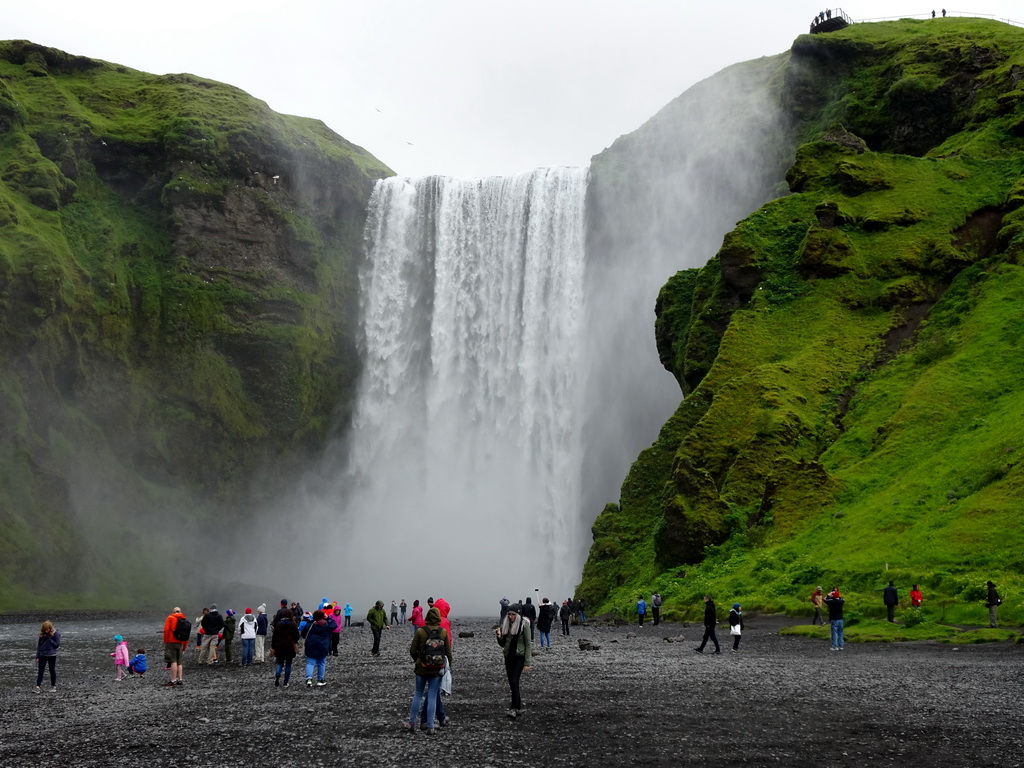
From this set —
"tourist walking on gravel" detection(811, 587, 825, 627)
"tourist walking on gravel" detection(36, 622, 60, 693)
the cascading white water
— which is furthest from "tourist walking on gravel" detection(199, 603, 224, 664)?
the cascading white water

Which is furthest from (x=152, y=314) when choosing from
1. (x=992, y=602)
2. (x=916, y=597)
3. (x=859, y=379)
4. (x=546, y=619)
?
(x=992, y=602)

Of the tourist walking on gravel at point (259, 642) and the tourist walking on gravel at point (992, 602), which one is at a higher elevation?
the tourist walking on gravel at point (992, 602)

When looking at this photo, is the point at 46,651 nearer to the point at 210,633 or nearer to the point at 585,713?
the point at 210,633

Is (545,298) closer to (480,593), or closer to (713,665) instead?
(480,593)

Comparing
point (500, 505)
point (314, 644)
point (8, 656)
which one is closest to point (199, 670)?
point (314, 644)

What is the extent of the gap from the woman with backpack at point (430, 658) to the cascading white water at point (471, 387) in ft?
178

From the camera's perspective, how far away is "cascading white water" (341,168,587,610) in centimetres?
7312

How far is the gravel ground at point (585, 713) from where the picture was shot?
13086mm

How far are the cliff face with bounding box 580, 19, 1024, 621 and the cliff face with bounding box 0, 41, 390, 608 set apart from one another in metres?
37.3

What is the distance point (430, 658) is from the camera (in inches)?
562

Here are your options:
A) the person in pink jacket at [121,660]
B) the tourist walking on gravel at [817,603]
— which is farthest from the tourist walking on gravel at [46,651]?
the tourist walking on gravel at [817,603]

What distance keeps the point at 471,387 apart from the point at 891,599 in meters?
54.3

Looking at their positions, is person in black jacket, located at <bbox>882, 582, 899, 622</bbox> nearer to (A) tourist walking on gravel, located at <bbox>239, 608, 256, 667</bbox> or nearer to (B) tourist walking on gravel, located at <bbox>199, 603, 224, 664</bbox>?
(A) tourist walking on gravel, located at <bbox>239, 608, 256, 667</bbox>

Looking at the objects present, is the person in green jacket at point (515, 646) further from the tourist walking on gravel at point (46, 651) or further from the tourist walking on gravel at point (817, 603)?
the tourist walking on gravel at point (817, 603)
